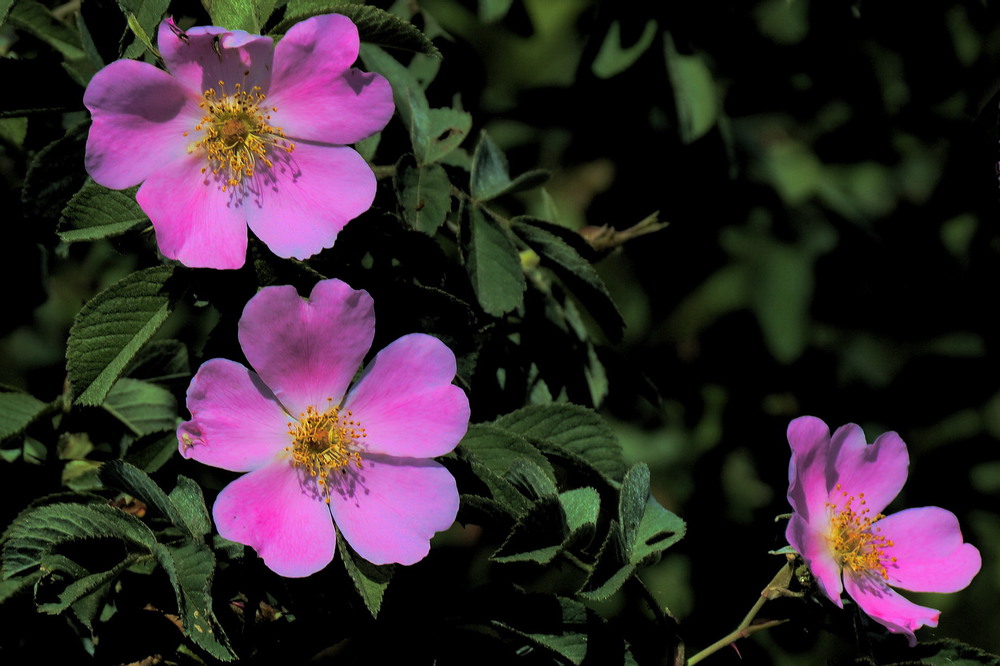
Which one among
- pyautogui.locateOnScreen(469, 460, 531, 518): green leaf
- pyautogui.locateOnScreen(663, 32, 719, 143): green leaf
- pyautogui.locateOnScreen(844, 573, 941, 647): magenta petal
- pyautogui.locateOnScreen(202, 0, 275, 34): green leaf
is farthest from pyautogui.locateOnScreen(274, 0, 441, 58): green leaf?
pyautogui.locateOnScreen(663, 32, 719, 143): green leaf

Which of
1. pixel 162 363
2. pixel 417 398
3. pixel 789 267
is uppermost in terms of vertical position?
pixel 417 398

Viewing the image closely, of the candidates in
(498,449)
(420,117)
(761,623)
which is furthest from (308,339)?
(761,623)

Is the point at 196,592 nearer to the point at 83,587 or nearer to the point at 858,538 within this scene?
the point at 83,587

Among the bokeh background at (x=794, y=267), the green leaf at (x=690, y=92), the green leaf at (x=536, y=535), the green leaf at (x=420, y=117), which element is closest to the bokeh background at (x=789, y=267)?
the bokeh background at (x=794, y=267)

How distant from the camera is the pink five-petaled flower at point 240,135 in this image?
71cm

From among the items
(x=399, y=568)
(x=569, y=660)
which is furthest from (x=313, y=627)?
(x=569, y=660)

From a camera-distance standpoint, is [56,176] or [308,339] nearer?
[308,339]

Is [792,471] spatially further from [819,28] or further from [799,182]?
[799,182]

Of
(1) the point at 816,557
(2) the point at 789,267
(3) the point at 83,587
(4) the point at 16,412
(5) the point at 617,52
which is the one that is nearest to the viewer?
(3) the point at 83,587

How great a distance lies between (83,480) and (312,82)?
46 cm

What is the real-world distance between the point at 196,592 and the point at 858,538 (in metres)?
0.59

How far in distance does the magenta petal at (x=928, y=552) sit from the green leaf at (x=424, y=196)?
52 centimetres

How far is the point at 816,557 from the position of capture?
31.4 inches

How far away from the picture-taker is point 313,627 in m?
0.78
